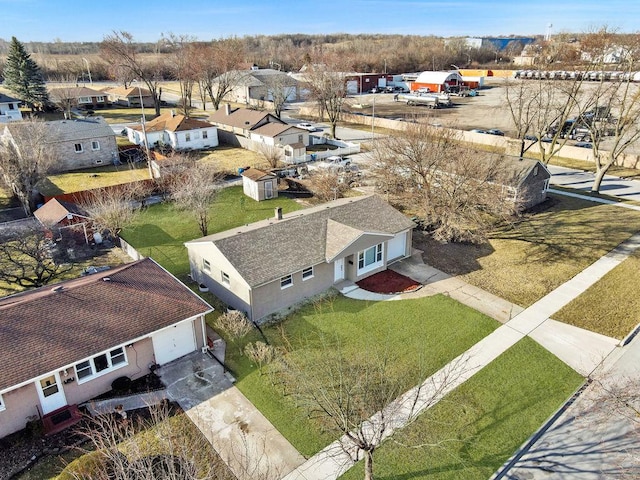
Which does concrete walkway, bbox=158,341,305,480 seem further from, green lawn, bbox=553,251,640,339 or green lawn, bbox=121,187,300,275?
green lawn, bbox=553,251,640,339

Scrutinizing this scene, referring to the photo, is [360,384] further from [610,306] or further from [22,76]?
[22,76]

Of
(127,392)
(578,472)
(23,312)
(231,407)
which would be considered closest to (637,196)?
(578,472)

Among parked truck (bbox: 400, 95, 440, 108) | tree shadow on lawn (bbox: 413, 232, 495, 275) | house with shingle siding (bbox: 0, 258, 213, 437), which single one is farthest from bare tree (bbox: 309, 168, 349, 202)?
parked truck (bbox: 400, 95, 440, 108)

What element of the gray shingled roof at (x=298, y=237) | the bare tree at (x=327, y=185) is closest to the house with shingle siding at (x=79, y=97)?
the bare tree at (x=327, y=185)

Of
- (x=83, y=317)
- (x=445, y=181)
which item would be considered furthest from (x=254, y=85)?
(x=83, y=317)

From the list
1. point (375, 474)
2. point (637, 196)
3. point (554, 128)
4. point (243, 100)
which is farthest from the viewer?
point (243, 100)

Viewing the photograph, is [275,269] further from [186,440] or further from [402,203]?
[402,203]

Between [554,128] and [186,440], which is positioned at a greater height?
[554,128]
